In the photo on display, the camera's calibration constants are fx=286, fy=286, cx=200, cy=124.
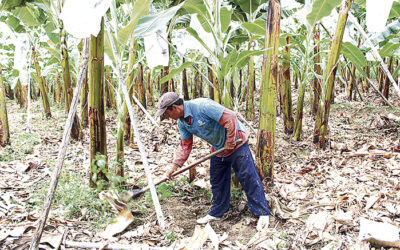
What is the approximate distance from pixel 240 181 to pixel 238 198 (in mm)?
512

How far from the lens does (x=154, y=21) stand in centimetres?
251

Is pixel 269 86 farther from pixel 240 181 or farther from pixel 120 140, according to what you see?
pixel 120 140

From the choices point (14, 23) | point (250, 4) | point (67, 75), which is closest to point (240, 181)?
point (250, 4)

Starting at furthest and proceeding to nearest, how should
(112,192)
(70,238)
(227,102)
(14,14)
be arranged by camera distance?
(14,14), (227,102), (112,192), (70,238)

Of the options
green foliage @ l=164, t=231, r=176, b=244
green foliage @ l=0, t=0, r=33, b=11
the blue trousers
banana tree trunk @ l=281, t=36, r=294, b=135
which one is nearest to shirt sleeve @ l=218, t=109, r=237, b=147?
the blue trousers

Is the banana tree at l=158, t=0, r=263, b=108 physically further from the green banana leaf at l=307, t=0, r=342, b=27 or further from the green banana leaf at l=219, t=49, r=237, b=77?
the green banana leaf at l=307, t=0, r=342, b=27

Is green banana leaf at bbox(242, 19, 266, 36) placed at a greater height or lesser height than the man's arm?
greater

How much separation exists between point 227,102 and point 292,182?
142 centimetres

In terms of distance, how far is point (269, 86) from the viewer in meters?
2.83

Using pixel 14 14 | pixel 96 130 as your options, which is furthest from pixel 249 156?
pixel 14 14

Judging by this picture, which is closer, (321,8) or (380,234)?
(380,234)

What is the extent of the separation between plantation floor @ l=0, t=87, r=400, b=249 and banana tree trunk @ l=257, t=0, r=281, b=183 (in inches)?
21.0

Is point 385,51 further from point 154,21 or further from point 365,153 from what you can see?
point 154,21

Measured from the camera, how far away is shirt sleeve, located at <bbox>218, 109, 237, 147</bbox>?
2789mm
